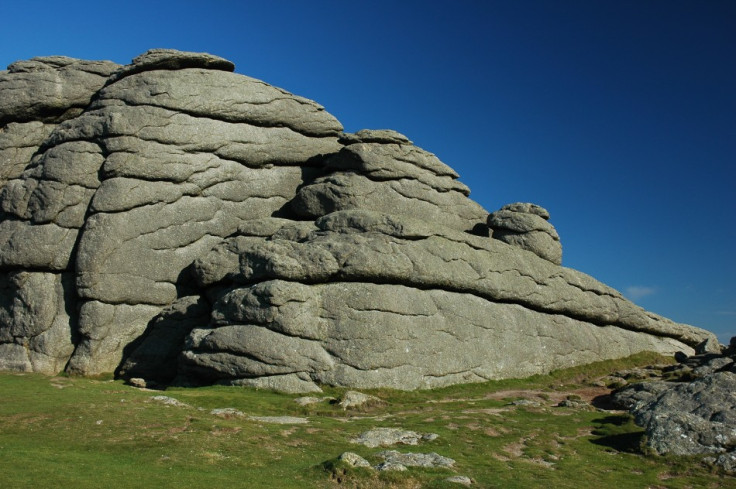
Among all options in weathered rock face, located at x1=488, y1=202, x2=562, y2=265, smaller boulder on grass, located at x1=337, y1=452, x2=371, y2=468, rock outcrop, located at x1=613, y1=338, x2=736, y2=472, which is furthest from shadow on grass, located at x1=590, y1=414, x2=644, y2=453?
weathered rock face, located at x1=488, y1=202, x2=562, y2=265

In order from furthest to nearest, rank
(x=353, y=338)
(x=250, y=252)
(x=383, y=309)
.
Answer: (x=250, y=252), (x=383, y=309), (x=353, y=338)

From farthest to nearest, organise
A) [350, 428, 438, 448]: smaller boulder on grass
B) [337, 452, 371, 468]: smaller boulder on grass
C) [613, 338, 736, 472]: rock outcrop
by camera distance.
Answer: [613, 338, 736, 472]: rock outcrop, [350, 428, 438, 448]: smaller boulder on grass, [337, 452, 371, 468]: smaller boulder on grass

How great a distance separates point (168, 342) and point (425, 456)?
3288 centimetres

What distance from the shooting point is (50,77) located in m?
67.7

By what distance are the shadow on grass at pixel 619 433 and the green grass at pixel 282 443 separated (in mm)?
84

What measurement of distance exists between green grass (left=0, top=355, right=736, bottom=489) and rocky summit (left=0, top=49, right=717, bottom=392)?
5732 millimetres

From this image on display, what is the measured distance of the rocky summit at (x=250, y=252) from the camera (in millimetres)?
48938

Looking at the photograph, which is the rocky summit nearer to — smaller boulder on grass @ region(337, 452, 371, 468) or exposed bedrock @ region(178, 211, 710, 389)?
exposed bedrock @ region(178, 211, 710, 389)

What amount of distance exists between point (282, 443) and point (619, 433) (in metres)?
22.2

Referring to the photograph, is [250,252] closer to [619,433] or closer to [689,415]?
[619,433]

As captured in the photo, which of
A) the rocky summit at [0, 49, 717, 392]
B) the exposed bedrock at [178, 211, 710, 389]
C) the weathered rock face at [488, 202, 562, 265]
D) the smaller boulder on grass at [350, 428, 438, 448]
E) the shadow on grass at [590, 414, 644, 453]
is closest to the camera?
the smaller boulder on grass at [350, 428, 438, 448]

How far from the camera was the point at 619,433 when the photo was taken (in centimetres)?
3812

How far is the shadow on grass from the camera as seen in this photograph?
119 feet

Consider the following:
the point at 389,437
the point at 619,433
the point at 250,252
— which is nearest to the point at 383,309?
the point at 250,252
